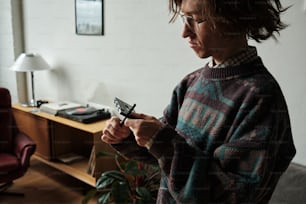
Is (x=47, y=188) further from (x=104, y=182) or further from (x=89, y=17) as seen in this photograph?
(x=89, y=17)

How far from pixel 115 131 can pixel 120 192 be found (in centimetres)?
90

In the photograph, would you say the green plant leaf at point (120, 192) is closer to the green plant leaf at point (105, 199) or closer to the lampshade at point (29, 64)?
the green plant leaf at point (105, 199)

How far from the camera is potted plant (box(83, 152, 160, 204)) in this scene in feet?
4.96

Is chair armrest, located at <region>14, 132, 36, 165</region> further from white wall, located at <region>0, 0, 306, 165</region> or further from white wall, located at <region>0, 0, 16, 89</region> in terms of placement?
white wall, located at <region>0, 0, 16, 89</region>

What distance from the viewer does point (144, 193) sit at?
4.98 ft

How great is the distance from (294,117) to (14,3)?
2.48 m

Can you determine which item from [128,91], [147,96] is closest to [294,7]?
[147,96]

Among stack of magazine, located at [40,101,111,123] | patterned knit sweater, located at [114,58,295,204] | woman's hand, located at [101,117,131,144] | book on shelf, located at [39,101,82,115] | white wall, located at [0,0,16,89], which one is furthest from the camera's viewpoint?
white wall, located at [0,0,16,89]

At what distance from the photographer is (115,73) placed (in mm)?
2146

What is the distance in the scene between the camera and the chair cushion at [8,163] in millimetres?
1938

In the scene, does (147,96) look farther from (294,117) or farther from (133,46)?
(294,117)

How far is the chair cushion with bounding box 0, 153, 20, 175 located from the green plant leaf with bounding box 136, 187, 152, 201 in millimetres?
921

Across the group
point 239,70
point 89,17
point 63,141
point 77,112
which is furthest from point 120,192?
point 89,17

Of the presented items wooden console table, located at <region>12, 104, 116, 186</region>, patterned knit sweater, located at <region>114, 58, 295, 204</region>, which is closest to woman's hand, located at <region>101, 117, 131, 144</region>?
patterned knit sweater, located at <region>114, 58, 295, 204</region>
